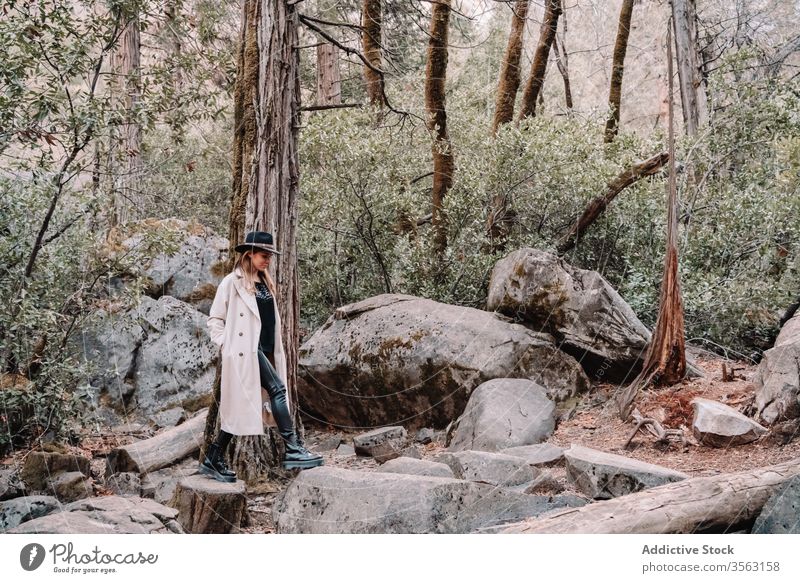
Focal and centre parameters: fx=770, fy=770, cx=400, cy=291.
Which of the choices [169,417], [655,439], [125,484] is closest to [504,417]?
[655,439]

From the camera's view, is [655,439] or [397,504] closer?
[397,504]

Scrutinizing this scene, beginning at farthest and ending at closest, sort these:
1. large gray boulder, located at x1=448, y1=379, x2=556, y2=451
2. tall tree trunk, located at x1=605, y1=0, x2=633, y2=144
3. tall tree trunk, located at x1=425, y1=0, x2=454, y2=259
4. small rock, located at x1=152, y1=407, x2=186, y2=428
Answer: tall tree trunk, located at x1=605, y1=0, x2=633, y2=144
tall tree trunk, located at x1=425, y1=0, x2=454, y2=259
small rock, located at x1=152, y1=407, x2=186, y2=428
large gray boulder, located at x1=448, y1=379, x2=556, y2=451

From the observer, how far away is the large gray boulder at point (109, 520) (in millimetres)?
4168

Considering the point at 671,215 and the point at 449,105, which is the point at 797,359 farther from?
the point at 449,105

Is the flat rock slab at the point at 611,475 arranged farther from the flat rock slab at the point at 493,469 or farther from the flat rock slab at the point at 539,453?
the flat rock slab at the point at 539,453

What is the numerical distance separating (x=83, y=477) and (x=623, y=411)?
192 inches

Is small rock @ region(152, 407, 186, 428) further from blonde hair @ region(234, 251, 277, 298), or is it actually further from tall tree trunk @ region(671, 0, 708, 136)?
tall tree trunk @ region(671, 0, 708, 136)

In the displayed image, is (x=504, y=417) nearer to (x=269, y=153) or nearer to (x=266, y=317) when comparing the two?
(x=266, y=317)

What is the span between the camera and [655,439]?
6578 millimetres

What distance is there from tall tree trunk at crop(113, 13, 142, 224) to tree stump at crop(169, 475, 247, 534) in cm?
325

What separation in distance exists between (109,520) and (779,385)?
5.13 m
